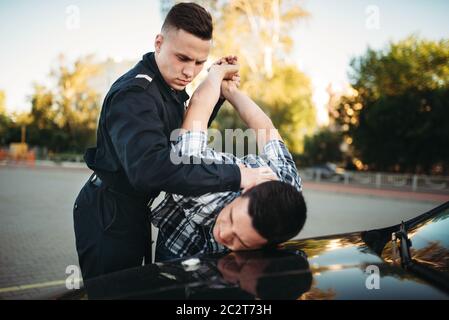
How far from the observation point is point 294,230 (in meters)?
1.67

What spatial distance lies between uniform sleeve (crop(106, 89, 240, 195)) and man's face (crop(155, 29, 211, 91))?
0.25 m

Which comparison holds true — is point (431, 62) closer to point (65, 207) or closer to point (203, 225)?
point (65, 207)

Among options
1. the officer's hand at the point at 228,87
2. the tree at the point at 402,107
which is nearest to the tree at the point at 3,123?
the tree at the point at 402,107

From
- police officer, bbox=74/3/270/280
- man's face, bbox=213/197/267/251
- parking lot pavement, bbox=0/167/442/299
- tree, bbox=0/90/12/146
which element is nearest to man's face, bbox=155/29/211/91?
police officer, bbox=74/3/270/280

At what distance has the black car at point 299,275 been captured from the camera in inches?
52.1

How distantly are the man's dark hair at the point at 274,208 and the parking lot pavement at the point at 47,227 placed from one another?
0.85 metres

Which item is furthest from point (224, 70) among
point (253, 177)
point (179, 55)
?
point (253, 177)

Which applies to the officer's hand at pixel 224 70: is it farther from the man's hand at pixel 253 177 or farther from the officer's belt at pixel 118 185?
the officer's belt at pixel 118 185

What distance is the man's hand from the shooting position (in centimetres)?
169

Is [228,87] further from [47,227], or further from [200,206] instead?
[47,227]

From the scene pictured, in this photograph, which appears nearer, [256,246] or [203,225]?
[256,246]

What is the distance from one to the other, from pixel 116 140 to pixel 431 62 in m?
21.4

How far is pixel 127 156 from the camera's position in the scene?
5.10 feet

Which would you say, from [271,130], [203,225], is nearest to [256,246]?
[203,225]
